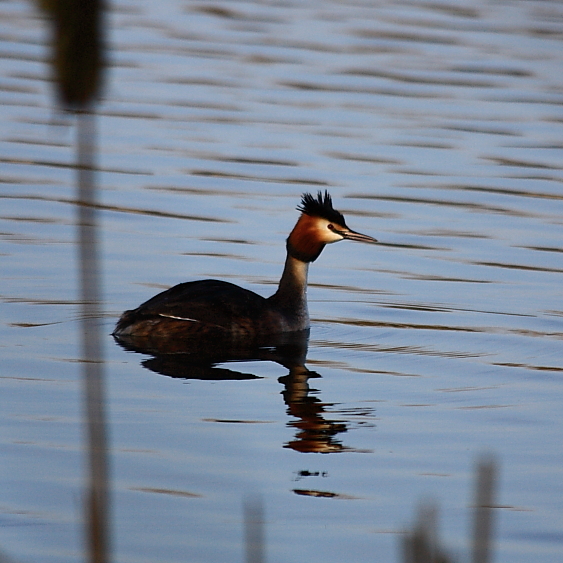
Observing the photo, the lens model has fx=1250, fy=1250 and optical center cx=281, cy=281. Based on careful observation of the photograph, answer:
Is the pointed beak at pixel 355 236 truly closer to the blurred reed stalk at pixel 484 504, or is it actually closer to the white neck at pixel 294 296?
the white neck at pixel 294 296

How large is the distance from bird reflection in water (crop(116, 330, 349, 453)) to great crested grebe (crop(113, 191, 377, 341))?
0.23 ft

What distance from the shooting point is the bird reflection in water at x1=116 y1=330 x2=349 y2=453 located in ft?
22.2

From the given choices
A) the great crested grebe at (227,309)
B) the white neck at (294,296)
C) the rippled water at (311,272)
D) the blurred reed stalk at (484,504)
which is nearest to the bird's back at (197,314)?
the great crested grebe at (227,309)

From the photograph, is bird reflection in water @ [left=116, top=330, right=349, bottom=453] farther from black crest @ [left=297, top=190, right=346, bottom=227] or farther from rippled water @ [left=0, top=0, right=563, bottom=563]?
black crest @ [left=297, top=190, right=346, bottom=227]

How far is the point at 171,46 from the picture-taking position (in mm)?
20297

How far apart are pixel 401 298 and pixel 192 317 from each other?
2.07 m

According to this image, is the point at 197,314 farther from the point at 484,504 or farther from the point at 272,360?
the point at 484,504

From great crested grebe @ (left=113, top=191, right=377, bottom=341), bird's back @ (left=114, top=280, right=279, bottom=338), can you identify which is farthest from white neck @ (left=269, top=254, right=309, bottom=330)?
bird's back @ (left=114, top=280, right=279, bottom=338)

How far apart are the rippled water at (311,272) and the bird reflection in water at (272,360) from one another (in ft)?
0.12

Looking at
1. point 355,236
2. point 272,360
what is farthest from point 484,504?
A: point 355,236

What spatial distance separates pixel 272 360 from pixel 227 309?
61cm

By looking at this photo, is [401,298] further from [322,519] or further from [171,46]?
[171,46]

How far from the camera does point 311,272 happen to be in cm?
1142

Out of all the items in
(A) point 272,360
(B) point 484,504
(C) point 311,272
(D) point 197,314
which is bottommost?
(A) point 272,360
